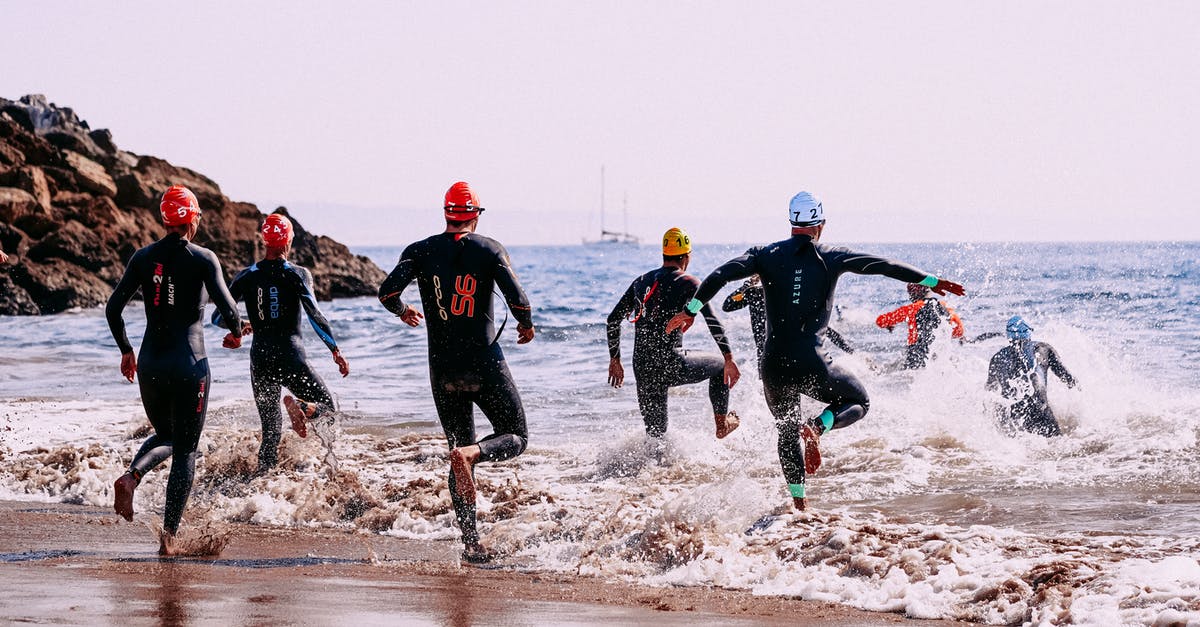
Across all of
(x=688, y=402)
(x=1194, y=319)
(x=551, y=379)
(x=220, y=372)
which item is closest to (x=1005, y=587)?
(x=688, y=402)

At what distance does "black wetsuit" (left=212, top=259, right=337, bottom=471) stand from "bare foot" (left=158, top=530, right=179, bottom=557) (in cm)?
264

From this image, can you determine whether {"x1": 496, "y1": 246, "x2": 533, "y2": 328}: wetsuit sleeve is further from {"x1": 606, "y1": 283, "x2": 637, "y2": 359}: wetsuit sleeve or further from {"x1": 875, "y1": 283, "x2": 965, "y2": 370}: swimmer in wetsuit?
{"x1": 875, "y1": 283, "x2": 965, "y2": 370}: swimmer in wetsuit

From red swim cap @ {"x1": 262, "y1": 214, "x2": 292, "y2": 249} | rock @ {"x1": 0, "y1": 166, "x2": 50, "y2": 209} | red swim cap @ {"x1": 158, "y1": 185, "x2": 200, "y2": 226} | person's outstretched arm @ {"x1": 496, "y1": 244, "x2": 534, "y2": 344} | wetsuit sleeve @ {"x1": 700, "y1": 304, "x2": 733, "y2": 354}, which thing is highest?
rock @ {"x1": 0, "y1": 166, "x2": 50, "y2": 209}

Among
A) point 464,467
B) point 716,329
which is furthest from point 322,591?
point 716,329

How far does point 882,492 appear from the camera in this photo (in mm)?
9344

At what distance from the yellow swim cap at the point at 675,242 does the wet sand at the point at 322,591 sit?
3.57 m

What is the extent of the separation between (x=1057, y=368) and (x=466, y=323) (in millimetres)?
7124

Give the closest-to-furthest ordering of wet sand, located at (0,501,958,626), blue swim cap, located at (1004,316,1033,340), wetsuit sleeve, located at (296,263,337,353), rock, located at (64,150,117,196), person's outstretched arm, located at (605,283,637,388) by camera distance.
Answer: wet sand, located at (0,501,958,626) < wetsuit sleeve, located at (296,263,337,353) < person's outstretched arm, located at (605,283,637,388) < blue swim cap, located at (1004,316,1033,340) < rock, located at (64,150,117,196)

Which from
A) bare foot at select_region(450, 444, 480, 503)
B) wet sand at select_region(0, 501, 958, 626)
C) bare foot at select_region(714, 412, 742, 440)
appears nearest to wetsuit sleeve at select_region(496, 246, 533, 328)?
bare foot at select_region(450, 444, 480, 503)

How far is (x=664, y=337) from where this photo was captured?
1023cm

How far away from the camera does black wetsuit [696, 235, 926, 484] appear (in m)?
7.67

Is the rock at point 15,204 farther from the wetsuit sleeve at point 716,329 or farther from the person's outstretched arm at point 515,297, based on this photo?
the person's outstretched arm at point 515,297

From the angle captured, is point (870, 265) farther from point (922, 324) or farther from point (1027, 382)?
point (922, 324)

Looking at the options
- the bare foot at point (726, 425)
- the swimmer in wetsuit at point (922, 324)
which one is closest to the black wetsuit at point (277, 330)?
the bare foot at point (726, 425)
